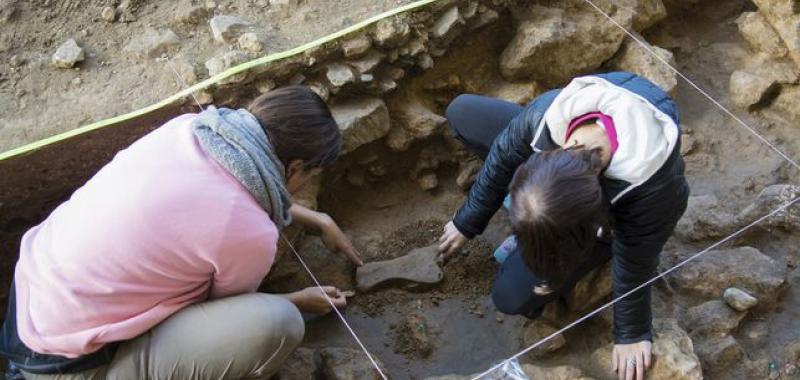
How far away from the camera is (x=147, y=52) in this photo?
2.69 meters

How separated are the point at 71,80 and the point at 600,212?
1880 mm

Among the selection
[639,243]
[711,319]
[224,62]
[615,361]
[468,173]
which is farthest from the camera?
[468,173]

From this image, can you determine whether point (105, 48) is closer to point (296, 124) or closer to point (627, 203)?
point (296, 124)

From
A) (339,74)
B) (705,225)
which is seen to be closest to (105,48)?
(339,74)

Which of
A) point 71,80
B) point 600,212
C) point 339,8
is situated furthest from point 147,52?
point 600,212

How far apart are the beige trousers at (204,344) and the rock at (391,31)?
48.3 inches

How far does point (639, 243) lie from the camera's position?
6.49 ft

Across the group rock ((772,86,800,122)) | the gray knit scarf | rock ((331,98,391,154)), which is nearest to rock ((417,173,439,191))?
rock ((331,98,391,154))

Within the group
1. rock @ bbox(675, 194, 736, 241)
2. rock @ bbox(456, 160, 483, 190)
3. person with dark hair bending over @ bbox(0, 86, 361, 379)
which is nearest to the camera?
person with dark hair bending over @ bbox(0, 86, 361, 379)

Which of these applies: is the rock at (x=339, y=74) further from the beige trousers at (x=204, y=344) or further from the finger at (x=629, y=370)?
the finger at (x=629, y=370)

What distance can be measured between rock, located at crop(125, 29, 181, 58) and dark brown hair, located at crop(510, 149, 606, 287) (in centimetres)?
156

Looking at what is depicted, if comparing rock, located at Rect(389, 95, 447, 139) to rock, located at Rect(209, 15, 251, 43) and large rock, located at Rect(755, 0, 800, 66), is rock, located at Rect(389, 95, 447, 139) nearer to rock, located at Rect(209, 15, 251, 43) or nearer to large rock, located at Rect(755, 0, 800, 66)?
rock, located at Rect(209, 15, 251, 43)

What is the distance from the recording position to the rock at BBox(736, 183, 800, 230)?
2.71 m

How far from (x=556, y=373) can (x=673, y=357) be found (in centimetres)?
34
